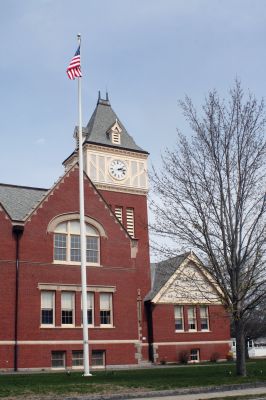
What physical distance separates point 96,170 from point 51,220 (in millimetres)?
10754

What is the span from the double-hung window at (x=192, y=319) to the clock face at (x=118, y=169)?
39.7 feet

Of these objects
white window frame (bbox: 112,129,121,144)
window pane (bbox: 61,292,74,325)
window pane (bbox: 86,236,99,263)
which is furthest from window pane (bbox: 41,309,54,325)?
white window frame (bbox: 112,129,121,144)

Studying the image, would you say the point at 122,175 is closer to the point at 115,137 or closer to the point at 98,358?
the point at 115,137

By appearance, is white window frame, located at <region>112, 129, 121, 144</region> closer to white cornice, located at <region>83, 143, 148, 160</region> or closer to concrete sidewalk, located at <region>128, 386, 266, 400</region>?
white cornice, located at <region>83, 143, 148, 160</region>

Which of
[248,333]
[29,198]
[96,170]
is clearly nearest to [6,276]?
[29,198]

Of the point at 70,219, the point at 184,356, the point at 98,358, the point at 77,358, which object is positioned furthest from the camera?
the point at 184,356

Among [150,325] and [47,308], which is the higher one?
[47,308]

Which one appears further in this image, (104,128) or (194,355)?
(104,128)

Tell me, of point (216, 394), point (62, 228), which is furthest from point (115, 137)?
point (216, 394)

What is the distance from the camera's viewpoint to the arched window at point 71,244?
3338 cm

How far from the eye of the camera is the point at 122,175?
44344 millimetres

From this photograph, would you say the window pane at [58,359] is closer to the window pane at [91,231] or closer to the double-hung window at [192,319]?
the window pane at [91,231]

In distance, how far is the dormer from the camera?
149 feet

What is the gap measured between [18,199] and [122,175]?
11.5 metres
